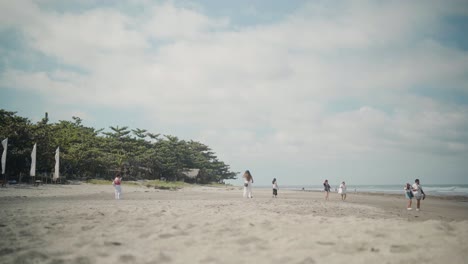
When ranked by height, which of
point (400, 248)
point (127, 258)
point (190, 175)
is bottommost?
point (190, 175)

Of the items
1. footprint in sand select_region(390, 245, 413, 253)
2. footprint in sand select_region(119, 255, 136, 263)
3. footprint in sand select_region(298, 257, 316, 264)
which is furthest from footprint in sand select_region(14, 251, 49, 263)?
footprint in sand select_region(390, 245, 413, 253)

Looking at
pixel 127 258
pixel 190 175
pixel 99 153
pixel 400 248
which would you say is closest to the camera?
pixel 127 258

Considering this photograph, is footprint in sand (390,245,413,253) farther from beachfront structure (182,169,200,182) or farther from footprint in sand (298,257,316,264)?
beachfront structure (182,169,200,182)

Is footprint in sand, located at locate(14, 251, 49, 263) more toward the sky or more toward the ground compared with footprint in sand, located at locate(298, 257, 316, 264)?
more toward the ground

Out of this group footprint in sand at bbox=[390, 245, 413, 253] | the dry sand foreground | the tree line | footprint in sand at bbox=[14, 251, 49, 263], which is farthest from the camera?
the tree line

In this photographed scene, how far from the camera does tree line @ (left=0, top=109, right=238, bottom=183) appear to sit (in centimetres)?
3089

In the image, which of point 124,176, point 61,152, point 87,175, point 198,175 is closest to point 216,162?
point 198,175

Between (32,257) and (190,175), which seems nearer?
(32,257)

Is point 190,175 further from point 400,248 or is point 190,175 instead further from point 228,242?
point 400,248

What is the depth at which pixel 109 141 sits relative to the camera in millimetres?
51188

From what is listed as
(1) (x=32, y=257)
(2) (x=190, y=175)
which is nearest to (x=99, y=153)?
(2) (x=190, y=175)

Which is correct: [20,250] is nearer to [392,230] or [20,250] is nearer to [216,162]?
[392,230]

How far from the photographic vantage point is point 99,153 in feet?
135

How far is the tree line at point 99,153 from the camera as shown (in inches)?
1216
